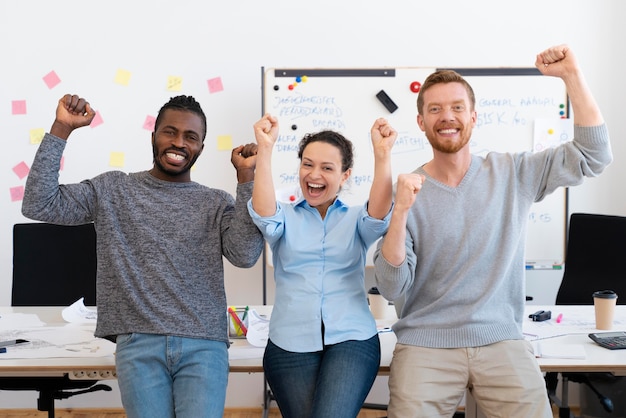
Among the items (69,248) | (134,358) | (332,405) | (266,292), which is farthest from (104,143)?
(332,405)

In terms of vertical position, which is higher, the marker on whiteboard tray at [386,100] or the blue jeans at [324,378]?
the marker on whiteboard tray at [386,100]

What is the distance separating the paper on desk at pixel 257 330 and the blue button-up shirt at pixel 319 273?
0.16m

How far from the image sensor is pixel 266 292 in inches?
144

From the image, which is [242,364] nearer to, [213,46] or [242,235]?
[242,235]

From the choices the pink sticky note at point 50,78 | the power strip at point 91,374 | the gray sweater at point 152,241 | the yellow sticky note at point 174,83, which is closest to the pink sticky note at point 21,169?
the pink sticky note at point 50,78

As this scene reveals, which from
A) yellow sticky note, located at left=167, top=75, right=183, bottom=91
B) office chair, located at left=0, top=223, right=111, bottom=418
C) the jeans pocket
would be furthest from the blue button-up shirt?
yellow sticky note, located at left=167, top=75, right=183, bottom=91

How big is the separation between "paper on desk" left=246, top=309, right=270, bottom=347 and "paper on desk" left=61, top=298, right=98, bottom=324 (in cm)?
58

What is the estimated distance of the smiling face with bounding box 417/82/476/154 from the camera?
79.0 inches

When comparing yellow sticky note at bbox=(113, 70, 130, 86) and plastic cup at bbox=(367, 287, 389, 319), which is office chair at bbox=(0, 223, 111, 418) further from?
plastic cup at bbox=(367, 287, 389, 319)

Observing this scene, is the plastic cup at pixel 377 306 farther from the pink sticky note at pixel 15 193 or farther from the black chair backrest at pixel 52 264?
the pink sticky note at pixel 15 193

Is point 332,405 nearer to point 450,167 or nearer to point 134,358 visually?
point 134,358

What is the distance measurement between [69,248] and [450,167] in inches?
69.4

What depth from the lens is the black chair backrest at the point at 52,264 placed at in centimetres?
292

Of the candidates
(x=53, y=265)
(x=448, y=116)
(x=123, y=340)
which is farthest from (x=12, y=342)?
(x=448, y=116)
